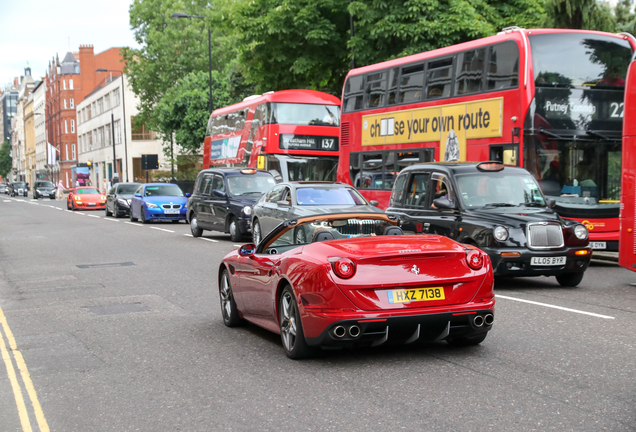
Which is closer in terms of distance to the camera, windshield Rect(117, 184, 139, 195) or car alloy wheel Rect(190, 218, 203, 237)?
car alloy wheel Rect(190, 218, 203, 237)

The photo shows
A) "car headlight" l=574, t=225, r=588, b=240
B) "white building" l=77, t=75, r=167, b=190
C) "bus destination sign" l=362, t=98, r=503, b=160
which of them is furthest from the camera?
"white building" l=77, t=75, r=167, b=190

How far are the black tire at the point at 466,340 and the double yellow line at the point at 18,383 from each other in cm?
335

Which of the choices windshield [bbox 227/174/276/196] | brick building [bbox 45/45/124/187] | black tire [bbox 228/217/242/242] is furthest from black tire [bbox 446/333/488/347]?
brick building [bbox 45/45/124/187]

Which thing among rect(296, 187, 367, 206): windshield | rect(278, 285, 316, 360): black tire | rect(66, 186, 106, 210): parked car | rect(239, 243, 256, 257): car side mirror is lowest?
rect(66, 186, 106, 210): parked car

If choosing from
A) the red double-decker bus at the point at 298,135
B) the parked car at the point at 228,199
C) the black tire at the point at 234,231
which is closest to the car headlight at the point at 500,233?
the parked car at the point at 228,199

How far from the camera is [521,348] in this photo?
6.90m

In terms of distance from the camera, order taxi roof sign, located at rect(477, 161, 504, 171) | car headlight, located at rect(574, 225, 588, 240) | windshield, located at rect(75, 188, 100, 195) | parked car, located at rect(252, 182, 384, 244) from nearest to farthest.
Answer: car headlight, located at rect(574, 225, 588, 240) → taxi roof sign, located at rect(477, 161, 504, 171) → parked car, located at rect(252, 182, 384, 244) → windshield, located at rect(75, 188, 100, 195)

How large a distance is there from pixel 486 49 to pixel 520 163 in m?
2.77

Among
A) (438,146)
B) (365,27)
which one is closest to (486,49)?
(438,146)

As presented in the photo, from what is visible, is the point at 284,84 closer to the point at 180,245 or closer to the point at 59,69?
the point at 180,245

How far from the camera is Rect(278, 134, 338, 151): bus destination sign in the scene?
27.2 meters

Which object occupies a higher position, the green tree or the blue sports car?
the green tree

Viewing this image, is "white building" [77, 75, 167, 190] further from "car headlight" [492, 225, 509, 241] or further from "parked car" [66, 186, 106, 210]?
"car headlight" [492, 225, 509, 241]

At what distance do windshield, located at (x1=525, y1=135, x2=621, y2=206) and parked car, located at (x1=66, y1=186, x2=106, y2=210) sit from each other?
113 feet
